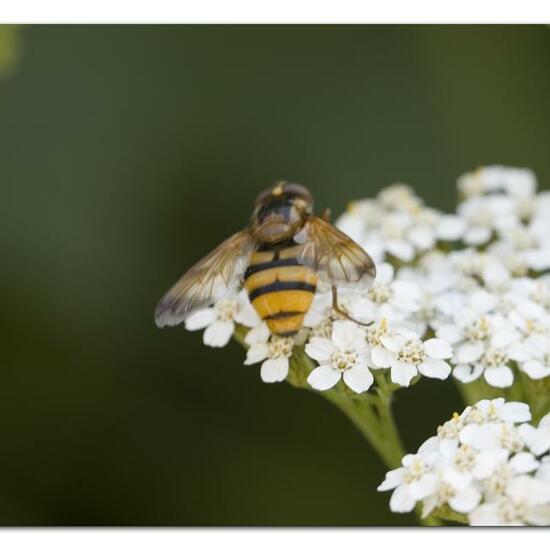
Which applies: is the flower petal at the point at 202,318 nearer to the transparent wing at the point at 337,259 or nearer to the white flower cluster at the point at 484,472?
the transparent wing at the point at 337,259

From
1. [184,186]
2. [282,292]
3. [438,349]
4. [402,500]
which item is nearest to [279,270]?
[282,292]

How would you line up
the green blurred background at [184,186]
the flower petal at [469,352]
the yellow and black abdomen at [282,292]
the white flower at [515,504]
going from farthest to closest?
1. the green blurred background at [184,186]
2. the flower petal at [469,352]
3. the yellow and black abdomen at [282,292]
4. the white flower at [515,504]

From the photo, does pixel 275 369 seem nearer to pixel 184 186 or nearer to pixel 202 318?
pixel 202 318

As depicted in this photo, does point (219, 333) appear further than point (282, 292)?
Yes

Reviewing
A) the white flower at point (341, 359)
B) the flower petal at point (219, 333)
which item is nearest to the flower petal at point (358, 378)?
the white flower at point (341, 359)

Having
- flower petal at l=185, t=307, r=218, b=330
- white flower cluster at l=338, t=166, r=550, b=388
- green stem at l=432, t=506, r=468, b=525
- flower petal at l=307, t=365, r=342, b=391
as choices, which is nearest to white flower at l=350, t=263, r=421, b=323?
white flower cluster at l=338, t=166, r=550, b=388

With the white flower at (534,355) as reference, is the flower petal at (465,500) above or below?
below

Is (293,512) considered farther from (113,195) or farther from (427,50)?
(427,50)

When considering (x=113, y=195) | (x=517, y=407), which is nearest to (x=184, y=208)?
(x=113, y=195)
